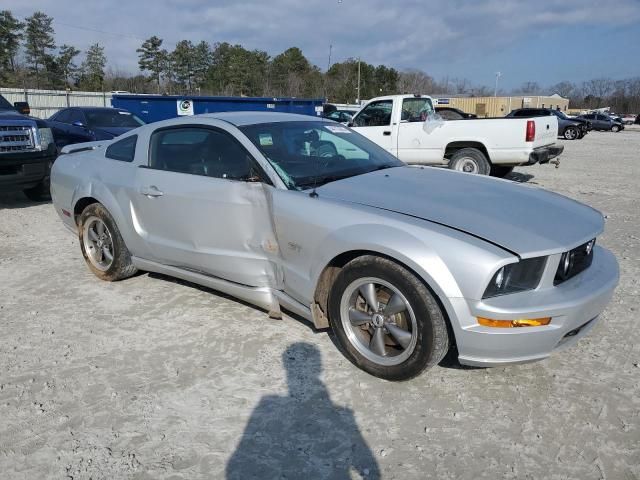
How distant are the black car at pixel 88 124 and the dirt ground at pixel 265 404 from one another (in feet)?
24.3

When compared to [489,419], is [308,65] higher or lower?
higher

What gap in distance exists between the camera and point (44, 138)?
792 cm

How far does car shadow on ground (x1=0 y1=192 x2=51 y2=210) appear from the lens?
8.29m

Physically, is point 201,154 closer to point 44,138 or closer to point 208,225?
point 208,225

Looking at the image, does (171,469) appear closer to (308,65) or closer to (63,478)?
(63,478)

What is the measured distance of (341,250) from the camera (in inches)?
120

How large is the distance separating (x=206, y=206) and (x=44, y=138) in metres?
5.59

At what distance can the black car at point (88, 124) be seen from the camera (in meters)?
10.9

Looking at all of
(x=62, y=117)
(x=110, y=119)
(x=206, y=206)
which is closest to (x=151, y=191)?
(x=206, y=206)

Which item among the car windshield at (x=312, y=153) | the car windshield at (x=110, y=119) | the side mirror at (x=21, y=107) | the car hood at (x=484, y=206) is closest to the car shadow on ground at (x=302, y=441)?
the car hood at (x=484, y=206)

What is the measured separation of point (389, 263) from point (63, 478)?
1.91 metres

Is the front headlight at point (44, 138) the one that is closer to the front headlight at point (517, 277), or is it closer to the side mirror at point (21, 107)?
the side mirror at point (21, 107)

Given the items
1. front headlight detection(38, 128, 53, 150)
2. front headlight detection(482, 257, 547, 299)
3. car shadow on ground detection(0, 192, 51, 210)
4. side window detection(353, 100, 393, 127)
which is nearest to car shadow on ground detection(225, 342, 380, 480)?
front headlight detection(482, 257, 547, 299)

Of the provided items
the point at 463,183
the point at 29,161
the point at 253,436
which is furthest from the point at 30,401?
the point at 29,161
